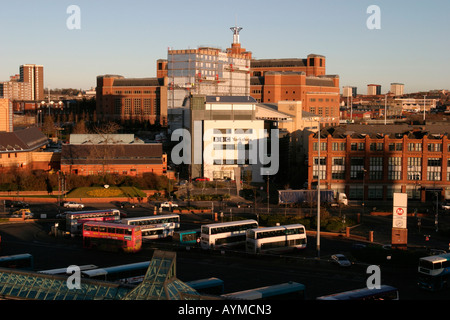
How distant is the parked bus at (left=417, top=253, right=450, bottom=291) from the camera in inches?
1041

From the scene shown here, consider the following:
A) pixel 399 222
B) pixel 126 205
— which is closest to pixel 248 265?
pixel 399 222

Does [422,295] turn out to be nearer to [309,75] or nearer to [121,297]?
[121,297]

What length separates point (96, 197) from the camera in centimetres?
5247

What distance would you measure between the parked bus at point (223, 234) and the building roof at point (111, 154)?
26.8 metres

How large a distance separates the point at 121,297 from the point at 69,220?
22.6 meters

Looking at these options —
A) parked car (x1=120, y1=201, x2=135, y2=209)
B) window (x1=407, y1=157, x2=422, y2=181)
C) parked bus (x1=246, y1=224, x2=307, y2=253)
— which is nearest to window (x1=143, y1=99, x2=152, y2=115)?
parked car (x1=120, y1=201, x2=135, y2=209)

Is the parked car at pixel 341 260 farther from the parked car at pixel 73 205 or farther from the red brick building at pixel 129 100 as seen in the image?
the red brick building at pixel 129 100

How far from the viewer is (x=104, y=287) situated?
60.2ft

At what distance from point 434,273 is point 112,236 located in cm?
1783

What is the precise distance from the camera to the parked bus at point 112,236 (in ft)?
111

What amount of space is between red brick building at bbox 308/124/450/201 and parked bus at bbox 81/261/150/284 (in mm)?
28954

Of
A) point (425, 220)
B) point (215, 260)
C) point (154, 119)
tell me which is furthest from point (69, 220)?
point (154, 119)

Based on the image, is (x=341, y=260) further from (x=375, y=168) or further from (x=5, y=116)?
(x=5, y=116)

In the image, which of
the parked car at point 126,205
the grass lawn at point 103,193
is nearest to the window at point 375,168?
the grass lawn at point 103,193
